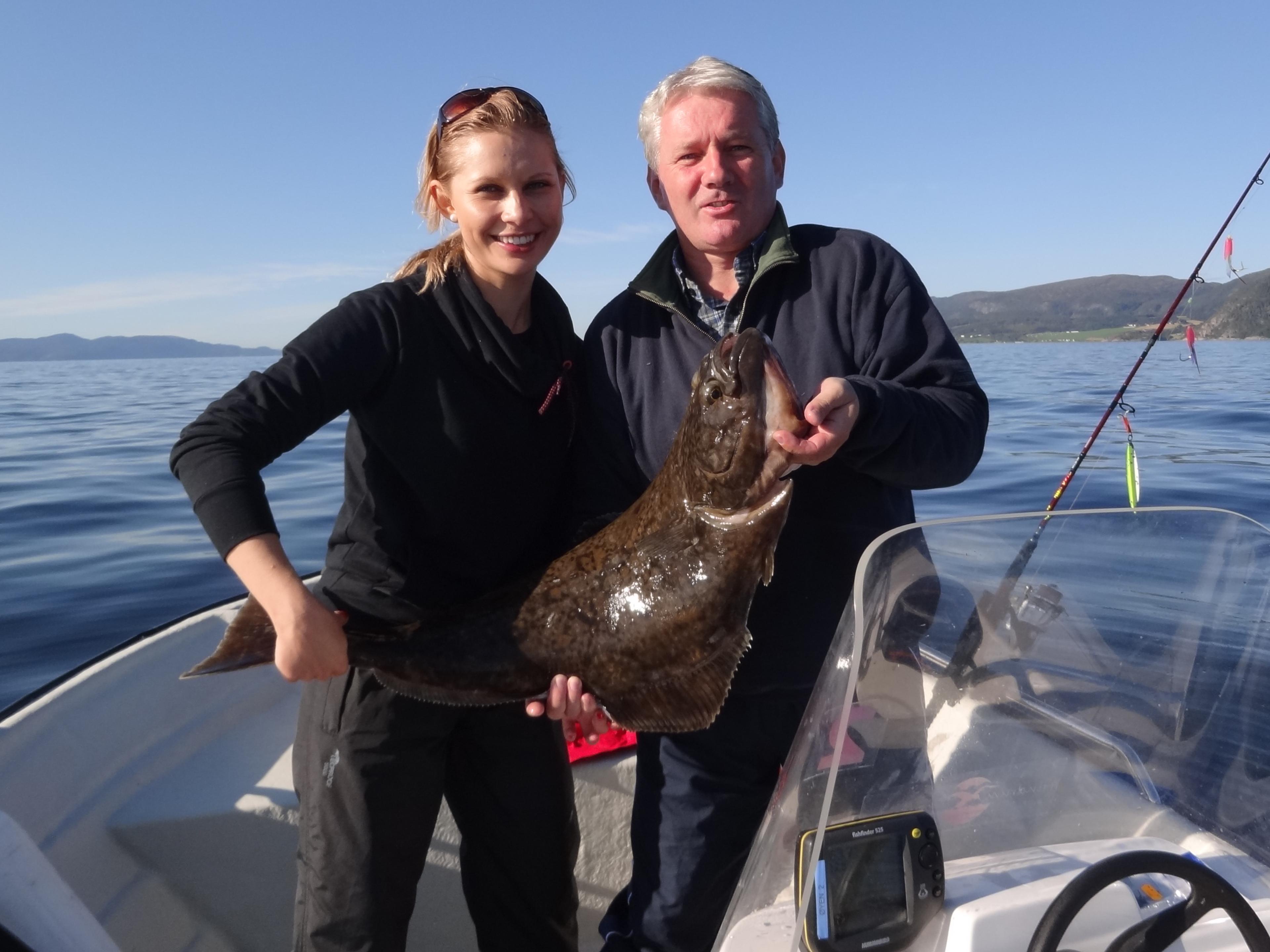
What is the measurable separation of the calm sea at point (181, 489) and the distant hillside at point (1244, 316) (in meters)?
1.30

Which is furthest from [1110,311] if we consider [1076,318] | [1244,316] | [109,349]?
[109,349]

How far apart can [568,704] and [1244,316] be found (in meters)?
12.5

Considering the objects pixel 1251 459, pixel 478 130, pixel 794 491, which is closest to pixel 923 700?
pixel 794 491

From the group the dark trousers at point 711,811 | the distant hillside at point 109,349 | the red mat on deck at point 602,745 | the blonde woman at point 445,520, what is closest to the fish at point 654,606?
the blonde woman at point 445,520

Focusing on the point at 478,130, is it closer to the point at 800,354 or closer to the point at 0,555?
the point at 800,354

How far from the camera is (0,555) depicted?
7.93m

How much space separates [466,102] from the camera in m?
2.67

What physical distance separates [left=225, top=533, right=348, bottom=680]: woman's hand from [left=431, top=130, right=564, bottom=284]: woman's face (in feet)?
3.36

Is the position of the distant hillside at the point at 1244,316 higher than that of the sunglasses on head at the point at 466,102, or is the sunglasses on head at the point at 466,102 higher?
the sunglasses on head at the point at 466,102

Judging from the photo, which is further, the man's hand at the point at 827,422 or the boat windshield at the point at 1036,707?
the man's hand at the point at 827,422

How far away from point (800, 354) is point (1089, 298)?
6157 centimetres

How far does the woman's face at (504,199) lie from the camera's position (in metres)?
2.59

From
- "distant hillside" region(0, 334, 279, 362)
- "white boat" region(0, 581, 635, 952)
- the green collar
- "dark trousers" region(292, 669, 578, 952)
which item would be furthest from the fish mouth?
"distant hillside" region(0, 334, 279, 362)

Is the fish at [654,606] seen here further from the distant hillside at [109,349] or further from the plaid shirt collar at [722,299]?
the distant hillside at [109,349]
